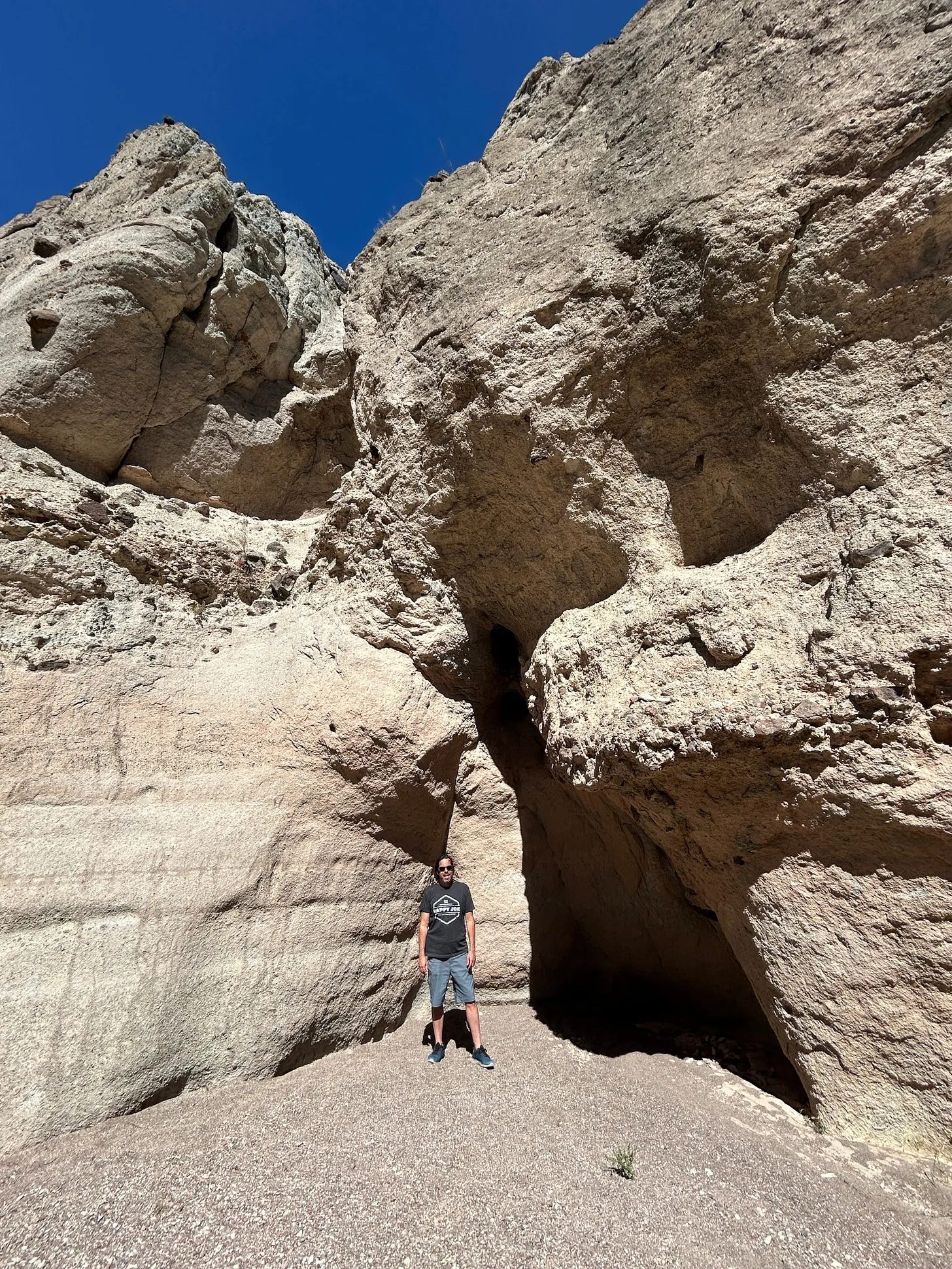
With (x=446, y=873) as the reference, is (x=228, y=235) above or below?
above

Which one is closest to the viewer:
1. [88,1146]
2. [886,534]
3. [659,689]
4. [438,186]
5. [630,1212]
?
[630,1212]

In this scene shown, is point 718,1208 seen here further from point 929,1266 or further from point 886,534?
point 886,534

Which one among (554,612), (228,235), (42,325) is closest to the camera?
(554,612)

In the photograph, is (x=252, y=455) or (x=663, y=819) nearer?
(x=663, y=819)

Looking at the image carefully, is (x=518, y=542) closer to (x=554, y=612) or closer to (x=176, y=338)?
(x=554, y=612)

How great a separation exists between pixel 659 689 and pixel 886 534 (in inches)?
56.3

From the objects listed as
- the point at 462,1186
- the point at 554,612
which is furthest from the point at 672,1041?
the point at 554,612

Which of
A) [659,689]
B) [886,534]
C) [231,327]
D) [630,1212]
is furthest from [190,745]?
[231,327]

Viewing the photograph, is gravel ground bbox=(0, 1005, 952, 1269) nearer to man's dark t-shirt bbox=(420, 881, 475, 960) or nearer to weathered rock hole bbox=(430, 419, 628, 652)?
man's dark t-shirt bbox=(420, 881, 475, 960)

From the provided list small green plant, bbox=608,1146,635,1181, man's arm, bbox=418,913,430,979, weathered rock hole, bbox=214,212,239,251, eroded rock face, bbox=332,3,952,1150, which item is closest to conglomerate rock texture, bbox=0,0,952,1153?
eroded rock face, bbox=332,3,952,1150

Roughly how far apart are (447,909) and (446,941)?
8.0 inches

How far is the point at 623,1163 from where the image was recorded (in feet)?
9.80

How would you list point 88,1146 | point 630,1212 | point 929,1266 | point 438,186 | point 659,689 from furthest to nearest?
point 438,186 < point 659,689 < point 88,1146 < point 630,1212 < point 929,1266

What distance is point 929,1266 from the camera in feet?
8.28
